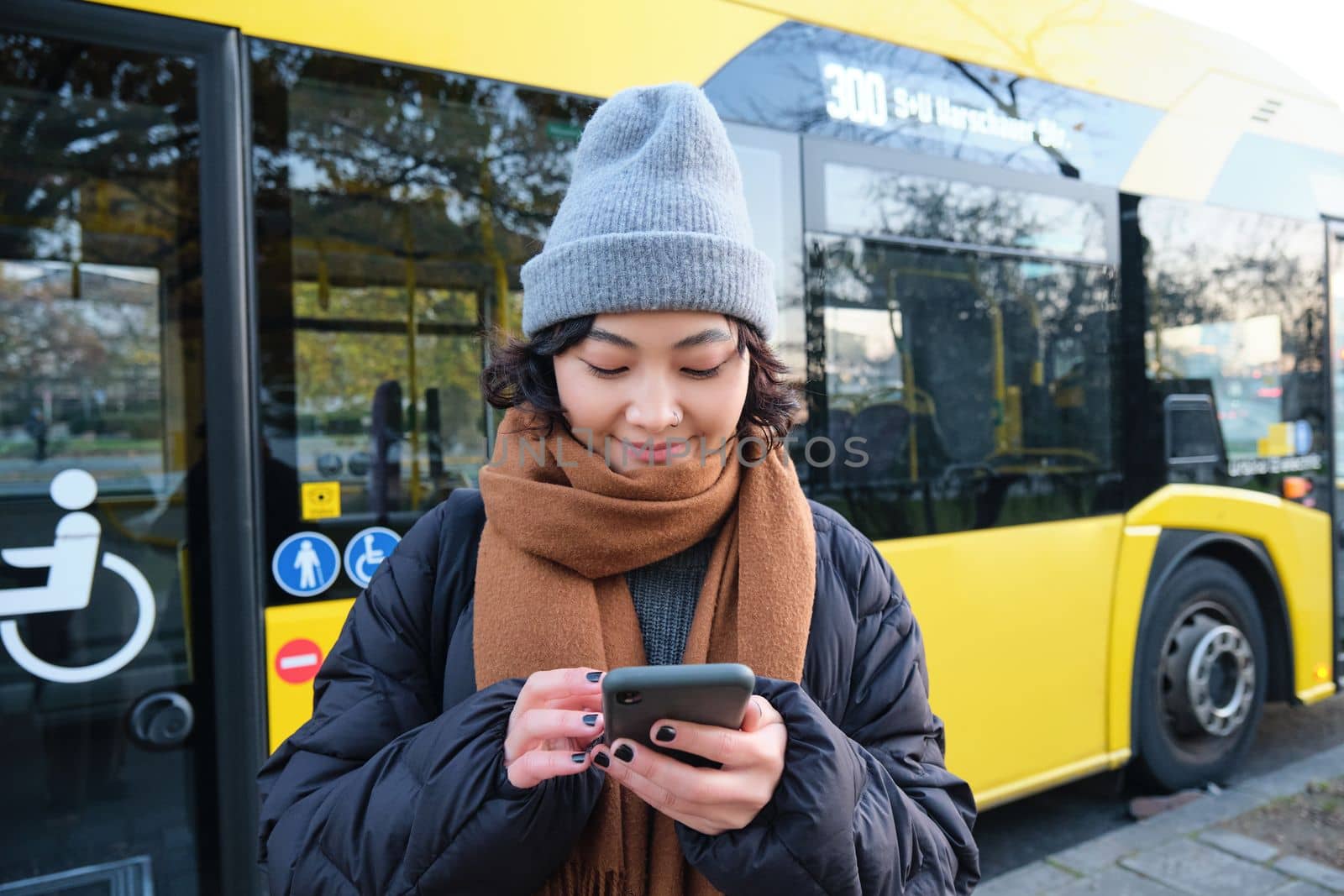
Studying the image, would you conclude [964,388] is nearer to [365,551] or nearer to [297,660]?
[365,551]

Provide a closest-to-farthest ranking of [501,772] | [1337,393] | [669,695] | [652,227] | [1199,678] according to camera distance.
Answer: [669,695]
[501,772]
[652,227]
[1199,678]
[1337,393]

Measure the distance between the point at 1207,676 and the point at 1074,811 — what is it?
843mm

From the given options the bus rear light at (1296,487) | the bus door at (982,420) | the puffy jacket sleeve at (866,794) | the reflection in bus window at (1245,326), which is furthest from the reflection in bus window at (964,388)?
the puffy jacket sleeve at (866,794)

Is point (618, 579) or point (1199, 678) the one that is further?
point (1199, 678)

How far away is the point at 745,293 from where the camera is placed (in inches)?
46.1

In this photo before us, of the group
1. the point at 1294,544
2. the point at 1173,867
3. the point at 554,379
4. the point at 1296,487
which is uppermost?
the point at 554,379

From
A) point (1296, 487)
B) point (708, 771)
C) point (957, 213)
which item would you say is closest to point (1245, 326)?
Result: point (1296, 487)

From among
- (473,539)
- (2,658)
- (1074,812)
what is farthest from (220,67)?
(1074,812)

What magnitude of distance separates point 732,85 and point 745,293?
77.9 inches

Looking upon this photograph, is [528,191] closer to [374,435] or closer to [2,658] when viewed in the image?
[374,435]

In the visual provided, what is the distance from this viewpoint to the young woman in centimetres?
96

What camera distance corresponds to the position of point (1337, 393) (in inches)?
181

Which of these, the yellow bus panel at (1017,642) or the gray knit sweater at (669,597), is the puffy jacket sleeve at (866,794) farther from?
the yellow bus panel at (1017,642)

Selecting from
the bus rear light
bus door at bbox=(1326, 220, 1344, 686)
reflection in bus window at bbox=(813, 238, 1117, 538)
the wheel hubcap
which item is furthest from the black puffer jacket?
bus door at bbox=(1326, 220, 1344, 686)
